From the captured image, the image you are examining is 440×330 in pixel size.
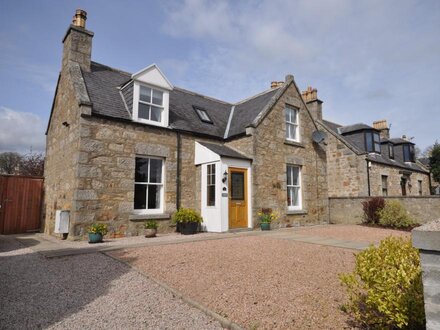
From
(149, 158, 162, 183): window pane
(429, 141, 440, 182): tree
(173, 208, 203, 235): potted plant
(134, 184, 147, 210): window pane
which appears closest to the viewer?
(173, 208, 203, 235): potted plant

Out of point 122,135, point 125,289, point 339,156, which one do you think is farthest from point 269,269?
point 339,156

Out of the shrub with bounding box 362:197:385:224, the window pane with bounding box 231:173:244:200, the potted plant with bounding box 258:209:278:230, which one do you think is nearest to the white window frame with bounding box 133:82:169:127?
the window pane with bounding box 231:173:244:200

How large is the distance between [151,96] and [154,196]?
155 inches

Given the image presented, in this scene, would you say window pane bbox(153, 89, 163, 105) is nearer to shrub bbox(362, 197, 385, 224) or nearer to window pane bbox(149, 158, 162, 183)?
window pane bbox(149, 158, 162, 183)

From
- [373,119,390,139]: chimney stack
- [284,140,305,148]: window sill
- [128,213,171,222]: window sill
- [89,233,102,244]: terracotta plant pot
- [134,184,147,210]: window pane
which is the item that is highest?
[373,119,390,139]: chimney stack

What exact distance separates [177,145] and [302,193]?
6748mm

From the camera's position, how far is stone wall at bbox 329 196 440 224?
11.8m

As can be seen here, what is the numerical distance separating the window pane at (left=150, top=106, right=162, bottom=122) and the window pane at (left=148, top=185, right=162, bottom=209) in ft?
8.88

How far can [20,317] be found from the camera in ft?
11.1

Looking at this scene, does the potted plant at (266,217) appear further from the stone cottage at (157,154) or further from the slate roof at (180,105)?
the slate roof at (180,105)

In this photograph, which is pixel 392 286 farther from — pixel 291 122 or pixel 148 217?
pixel 291 122

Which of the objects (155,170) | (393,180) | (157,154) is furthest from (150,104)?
(393,180)

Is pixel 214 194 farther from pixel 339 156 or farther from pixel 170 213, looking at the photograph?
pixel 339 156

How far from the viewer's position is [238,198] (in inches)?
430
